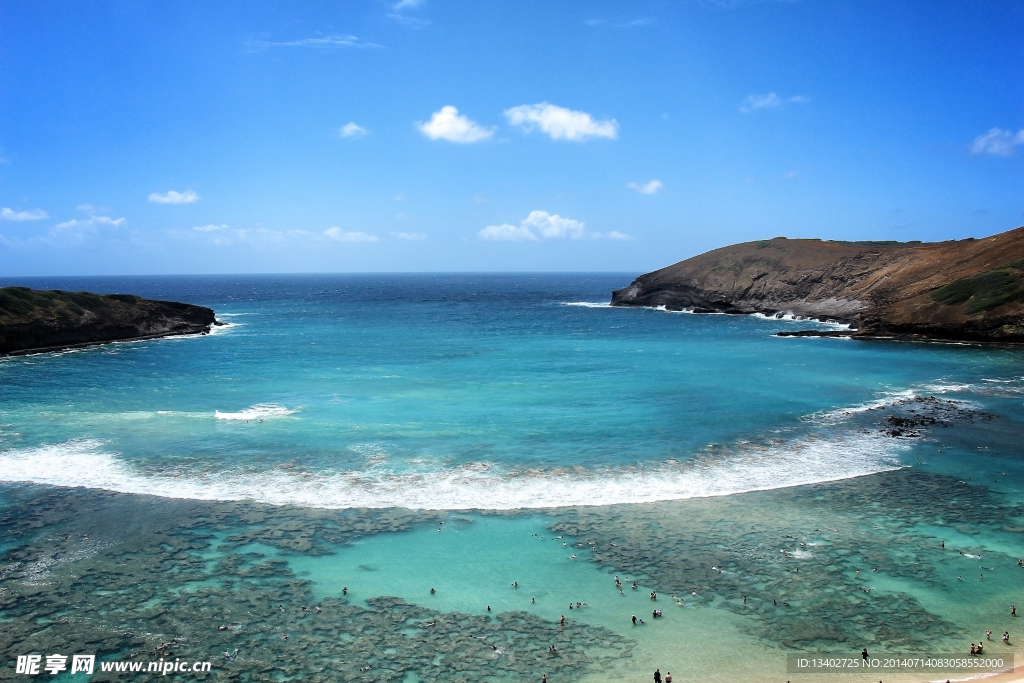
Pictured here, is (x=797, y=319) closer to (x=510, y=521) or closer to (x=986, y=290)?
(x=986, y=290)

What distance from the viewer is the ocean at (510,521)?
17.6 m

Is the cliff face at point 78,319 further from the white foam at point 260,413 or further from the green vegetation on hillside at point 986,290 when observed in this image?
the green vegetation on hillside at point 986,290

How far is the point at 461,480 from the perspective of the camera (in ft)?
97.1

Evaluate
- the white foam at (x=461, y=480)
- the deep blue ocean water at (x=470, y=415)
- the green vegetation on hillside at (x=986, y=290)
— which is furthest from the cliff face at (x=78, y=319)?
the green vegetation on hillside at (x=986, y=290)

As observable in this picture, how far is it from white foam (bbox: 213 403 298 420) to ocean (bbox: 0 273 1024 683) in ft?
0.84

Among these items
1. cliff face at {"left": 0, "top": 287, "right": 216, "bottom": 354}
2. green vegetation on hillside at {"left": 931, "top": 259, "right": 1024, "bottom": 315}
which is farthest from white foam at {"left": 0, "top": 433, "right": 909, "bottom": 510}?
green vegetation on hillside at {"left": 931, "top": 259, "right": 1024, "bottom": 315}

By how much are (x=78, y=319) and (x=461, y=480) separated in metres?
64.6

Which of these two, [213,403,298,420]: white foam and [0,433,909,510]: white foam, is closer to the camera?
[0,433,909,510]: white foam

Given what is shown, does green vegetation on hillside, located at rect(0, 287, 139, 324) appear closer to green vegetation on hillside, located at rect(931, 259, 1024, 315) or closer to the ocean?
the ocean

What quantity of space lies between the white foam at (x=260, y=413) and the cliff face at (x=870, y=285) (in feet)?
215

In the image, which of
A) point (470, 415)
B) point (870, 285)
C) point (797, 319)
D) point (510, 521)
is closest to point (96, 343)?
point (470, 415)

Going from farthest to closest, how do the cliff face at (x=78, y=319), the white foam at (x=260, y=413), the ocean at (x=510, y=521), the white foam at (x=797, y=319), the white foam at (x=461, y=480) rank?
the white foam at (x=797, y=319), the cliff face at (x=78, y=319), the white foam at (x=260, y=413), the white foam at (x=461, y=480), the ocean at (x=510, y=521)

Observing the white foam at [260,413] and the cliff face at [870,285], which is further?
the cliff face at [870,285]

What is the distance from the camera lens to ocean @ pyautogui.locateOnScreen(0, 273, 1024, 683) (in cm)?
1758
